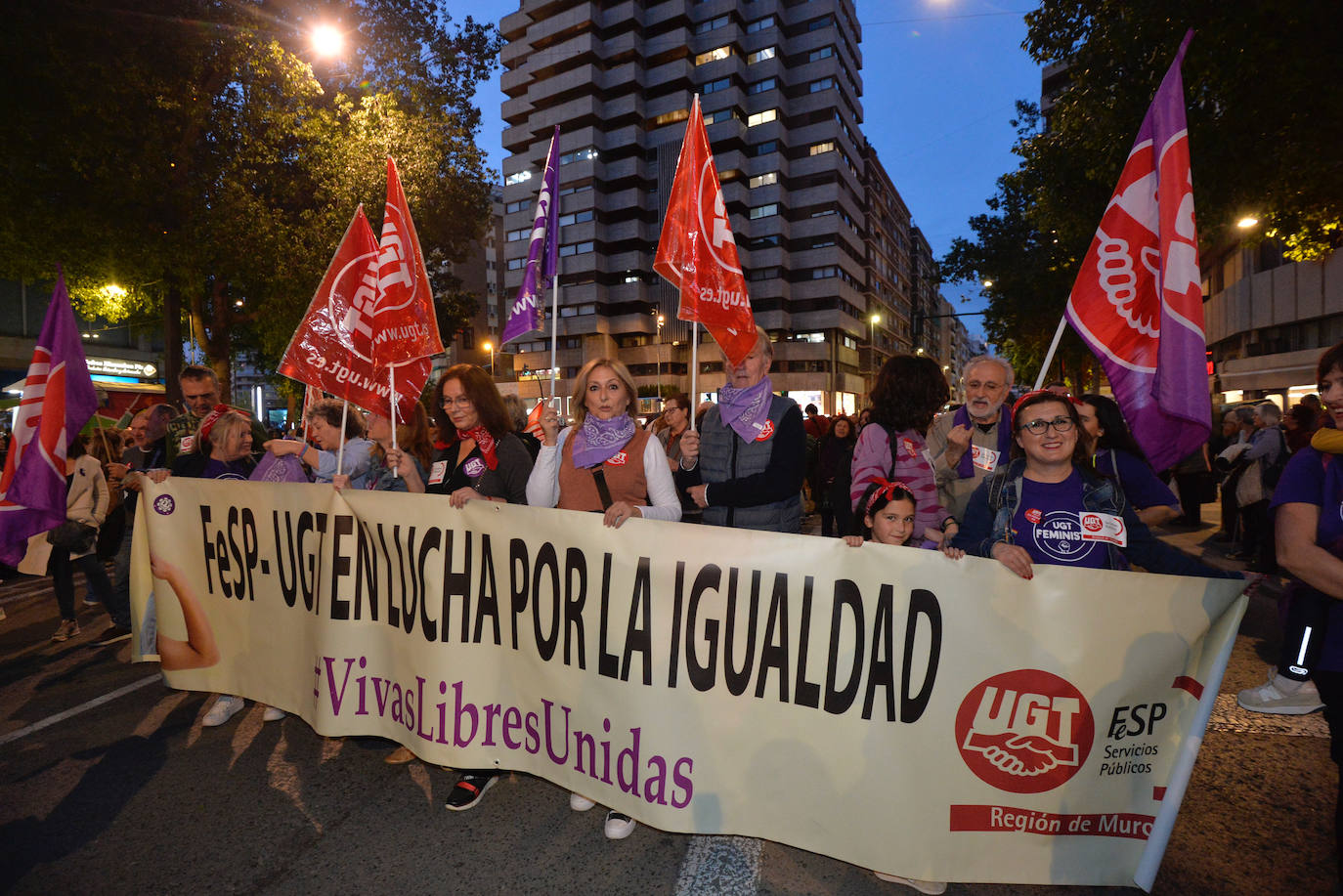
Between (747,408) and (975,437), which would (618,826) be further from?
(975,437)

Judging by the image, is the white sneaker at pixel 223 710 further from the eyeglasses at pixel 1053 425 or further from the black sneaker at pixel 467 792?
the eyeglasses at pixel 1053 425

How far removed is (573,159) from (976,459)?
207 ft

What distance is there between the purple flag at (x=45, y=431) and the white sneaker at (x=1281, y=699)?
7169 mm

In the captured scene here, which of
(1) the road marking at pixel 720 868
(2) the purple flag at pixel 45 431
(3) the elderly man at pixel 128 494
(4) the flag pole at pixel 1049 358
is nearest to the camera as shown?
(4) the flag pole at pixel 1049 358

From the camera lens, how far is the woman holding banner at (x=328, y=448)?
4141mm

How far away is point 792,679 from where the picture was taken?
2521mm

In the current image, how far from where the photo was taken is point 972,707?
2340 millimetres

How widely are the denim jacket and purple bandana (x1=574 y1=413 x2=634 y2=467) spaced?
165 cm

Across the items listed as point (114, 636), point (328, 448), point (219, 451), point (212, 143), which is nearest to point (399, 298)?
point (328, 448)

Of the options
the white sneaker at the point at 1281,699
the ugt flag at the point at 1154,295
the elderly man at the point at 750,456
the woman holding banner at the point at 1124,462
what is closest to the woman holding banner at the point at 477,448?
the elderly man at the point at 750,456

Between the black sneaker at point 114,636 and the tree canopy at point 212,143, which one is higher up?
the tree canopy at point 212,143

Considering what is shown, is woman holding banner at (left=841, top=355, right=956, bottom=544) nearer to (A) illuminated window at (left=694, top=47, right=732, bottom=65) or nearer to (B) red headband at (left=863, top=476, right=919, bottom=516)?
(B) red headband at (left=863, top=476, right=919, bottom=516)

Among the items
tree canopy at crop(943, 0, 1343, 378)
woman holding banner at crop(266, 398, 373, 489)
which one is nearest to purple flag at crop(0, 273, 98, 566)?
woman holding banner at crop(266, 398, 373, 489)

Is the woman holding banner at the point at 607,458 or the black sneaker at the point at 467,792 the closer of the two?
the black sneaker at the point at 467,792
